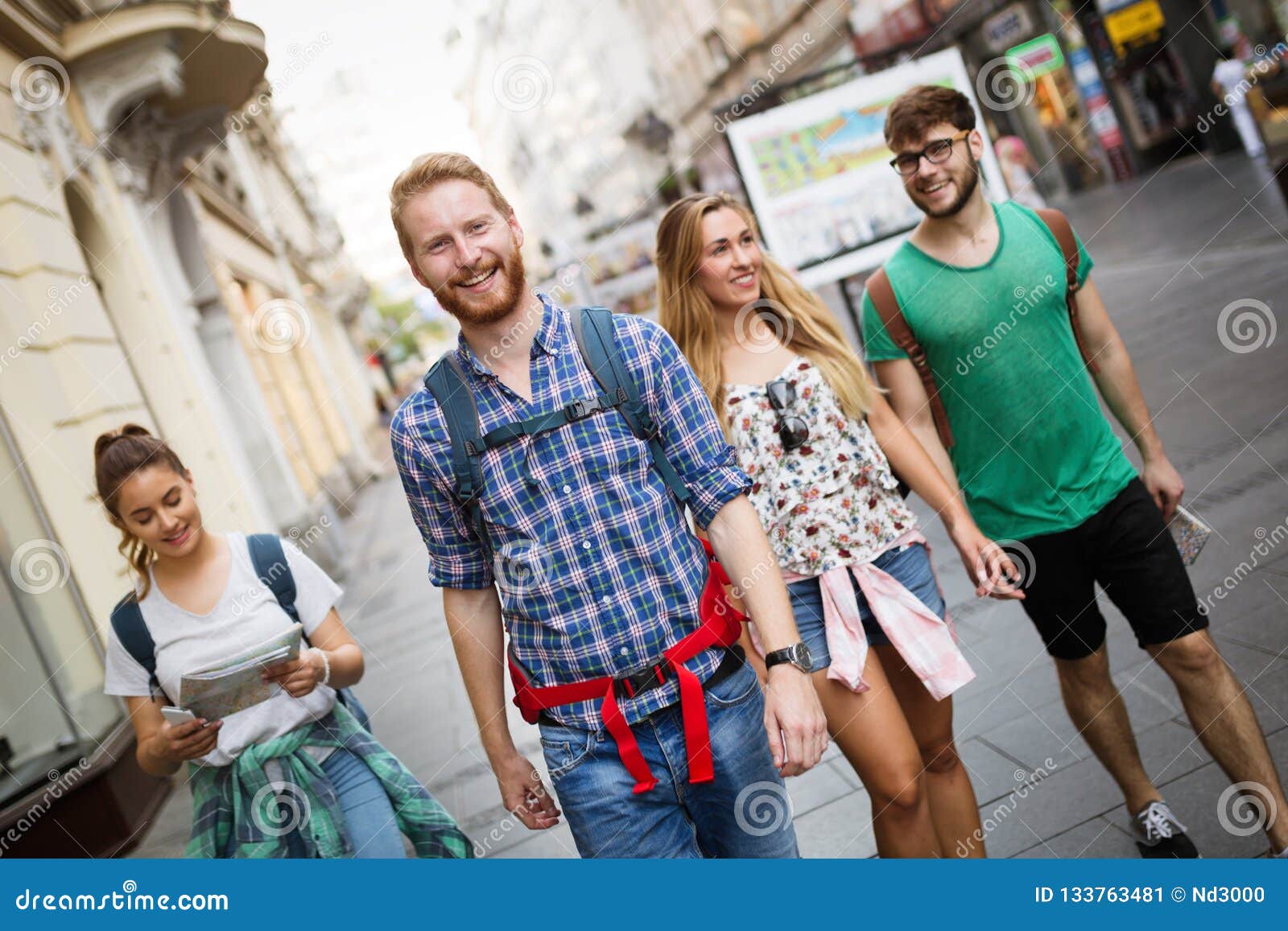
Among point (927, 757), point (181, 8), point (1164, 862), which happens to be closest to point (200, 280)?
point (181, 8)

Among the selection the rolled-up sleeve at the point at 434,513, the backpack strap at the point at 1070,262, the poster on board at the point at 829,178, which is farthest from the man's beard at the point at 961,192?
the poster on board at the point at 829,178

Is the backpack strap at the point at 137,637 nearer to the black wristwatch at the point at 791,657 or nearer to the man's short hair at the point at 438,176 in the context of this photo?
the man's short hair at the point at 438,176

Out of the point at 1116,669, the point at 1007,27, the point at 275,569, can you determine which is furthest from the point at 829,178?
the point at 1007,27

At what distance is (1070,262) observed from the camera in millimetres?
2910

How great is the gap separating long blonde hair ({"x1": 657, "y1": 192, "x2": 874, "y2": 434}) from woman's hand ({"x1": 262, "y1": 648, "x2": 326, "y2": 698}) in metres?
1.18

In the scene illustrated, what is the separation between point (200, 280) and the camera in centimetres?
1259

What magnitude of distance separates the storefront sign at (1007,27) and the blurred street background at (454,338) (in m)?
0.16

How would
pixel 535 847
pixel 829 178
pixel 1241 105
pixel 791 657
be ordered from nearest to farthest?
pixel 791 657 → pixel 535 847 → pixel 829 178 → pixel 1241 105

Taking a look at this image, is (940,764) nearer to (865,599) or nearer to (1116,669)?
(865,599)

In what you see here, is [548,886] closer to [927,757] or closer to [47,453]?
[927,757]

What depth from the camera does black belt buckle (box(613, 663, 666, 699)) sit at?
2.10 meters

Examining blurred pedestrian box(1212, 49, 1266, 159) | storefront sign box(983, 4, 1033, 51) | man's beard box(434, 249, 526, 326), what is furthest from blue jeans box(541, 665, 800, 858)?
storefront sign box(983, 4, 1033, 51)

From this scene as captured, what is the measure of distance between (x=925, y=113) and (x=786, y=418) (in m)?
0.91

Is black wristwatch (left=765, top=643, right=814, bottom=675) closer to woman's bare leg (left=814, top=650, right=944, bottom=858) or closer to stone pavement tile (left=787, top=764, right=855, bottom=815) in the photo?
woman's bare leg (left=814, top=650, right=944, bottom=858)
